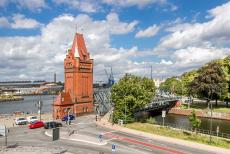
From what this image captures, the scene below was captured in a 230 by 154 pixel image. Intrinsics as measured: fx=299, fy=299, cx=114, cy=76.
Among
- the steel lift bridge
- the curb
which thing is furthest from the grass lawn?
the steel lift bridge

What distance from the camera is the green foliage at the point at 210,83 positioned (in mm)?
97062

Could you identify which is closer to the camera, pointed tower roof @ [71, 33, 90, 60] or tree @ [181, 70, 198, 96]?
pointed tower roof @ [71, 33, 90, 60]

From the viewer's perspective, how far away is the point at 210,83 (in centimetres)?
9856

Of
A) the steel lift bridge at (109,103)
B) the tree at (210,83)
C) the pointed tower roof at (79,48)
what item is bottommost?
the steel lift bridge at (109,103)

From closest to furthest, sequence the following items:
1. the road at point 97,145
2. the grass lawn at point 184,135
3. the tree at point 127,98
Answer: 1. the road at point 97,145
2. the grass lawn at point 184,135
3. the tree at point 127,98

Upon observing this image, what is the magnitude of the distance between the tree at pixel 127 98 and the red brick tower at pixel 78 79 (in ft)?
41.4

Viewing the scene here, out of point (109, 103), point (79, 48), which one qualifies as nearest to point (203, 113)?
point (109, 103)

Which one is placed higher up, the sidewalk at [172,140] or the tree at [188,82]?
the tree at [188,82]

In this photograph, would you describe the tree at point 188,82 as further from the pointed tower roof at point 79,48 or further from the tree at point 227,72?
the pointed tower roof at point 79,48

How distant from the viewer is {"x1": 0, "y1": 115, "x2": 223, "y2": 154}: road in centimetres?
4188

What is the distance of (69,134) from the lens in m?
52.3

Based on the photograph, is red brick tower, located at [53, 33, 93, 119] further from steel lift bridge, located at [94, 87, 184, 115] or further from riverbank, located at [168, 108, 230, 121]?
riverbank, located at [168, 108, 230, 121]

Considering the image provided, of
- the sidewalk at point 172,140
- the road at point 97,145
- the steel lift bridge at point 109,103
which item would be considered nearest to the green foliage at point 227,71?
the steel lift bridge at point 109,103

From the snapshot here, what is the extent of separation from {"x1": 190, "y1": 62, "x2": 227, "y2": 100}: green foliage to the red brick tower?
38.9 metres
